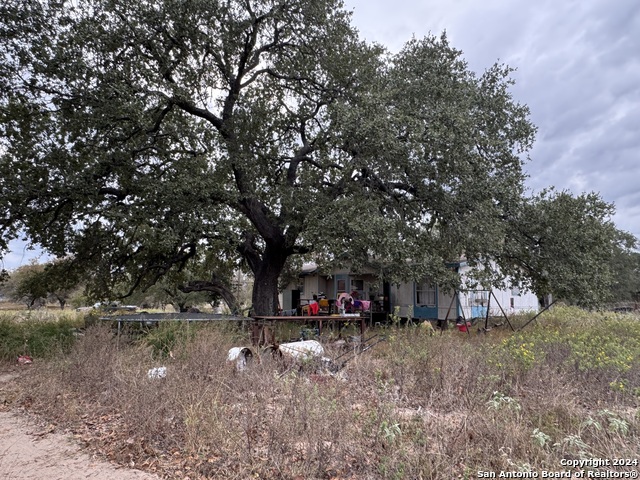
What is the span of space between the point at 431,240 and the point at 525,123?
5.58m

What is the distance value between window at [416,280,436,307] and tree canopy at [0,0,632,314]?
201 inches

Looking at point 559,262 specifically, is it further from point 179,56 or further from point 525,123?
point 179,56

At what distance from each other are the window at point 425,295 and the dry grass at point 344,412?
1097 centimetres

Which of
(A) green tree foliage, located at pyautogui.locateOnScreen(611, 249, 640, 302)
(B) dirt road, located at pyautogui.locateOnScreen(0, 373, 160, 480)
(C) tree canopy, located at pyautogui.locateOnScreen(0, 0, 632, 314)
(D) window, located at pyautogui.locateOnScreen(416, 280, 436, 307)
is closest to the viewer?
(B) dirt road, located at pyautogui.locateOnScreen(0, 373, 160, 480)

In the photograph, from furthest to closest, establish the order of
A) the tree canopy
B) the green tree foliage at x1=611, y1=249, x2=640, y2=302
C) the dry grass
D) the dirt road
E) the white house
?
the green tree foliage at x1=611, y1=249, x2=640, y2=302, the white house, the tree canopy, the dirt road, the dry grass

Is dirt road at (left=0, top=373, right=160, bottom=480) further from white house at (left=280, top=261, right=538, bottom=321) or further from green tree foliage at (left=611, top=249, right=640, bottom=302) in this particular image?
green tree foliage at (left=611, top=249, right=640, bottom=302)

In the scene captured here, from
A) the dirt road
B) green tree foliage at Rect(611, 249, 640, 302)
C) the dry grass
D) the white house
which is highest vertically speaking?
green tree foliage at Rect(611, 249, 640, 302)

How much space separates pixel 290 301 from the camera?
2528cm

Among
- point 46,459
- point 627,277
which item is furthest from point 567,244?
point 627,277

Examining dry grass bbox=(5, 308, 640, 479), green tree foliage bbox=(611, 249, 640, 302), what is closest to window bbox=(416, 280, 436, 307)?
dry grass bbox=(5, 308, 640, 479)

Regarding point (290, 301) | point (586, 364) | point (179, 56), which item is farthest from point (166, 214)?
point (290, 301)

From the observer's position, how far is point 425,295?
1784 cm

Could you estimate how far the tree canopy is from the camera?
10.6m

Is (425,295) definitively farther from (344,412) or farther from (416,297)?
(344,412)
